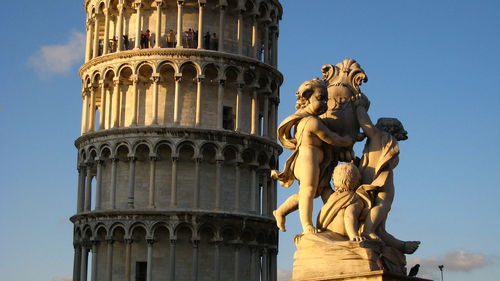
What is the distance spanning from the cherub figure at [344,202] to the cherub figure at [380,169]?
0.32 ft

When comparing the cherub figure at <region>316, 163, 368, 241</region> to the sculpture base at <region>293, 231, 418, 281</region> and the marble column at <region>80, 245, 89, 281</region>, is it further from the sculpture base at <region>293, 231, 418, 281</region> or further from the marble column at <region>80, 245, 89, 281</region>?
the marble column at <region>80, 245, 89, 281</region>

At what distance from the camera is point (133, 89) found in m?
54.9

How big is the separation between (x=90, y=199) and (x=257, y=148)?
1083cm

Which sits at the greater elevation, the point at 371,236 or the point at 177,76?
the point at 177,76

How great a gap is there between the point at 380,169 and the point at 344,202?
22.0 inches

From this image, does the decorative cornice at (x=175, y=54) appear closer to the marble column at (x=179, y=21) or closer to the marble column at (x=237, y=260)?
the marble column at (x=179, y=21)

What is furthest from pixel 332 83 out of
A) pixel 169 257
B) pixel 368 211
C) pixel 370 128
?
pixel 169 257

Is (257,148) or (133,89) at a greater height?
(133,89)

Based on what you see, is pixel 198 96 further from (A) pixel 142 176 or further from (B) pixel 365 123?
(B) pixel 365 123

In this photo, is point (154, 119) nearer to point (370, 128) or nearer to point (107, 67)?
point (107, 67)

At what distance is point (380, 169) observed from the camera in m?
9.65

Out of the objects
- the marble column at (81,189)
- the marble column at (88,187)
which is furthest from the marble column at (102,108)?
the marble column at (81,189)

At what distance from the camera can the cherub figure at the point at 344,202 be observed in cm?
941

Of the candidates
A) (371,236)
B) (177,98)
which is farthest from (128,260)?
(371,236)
